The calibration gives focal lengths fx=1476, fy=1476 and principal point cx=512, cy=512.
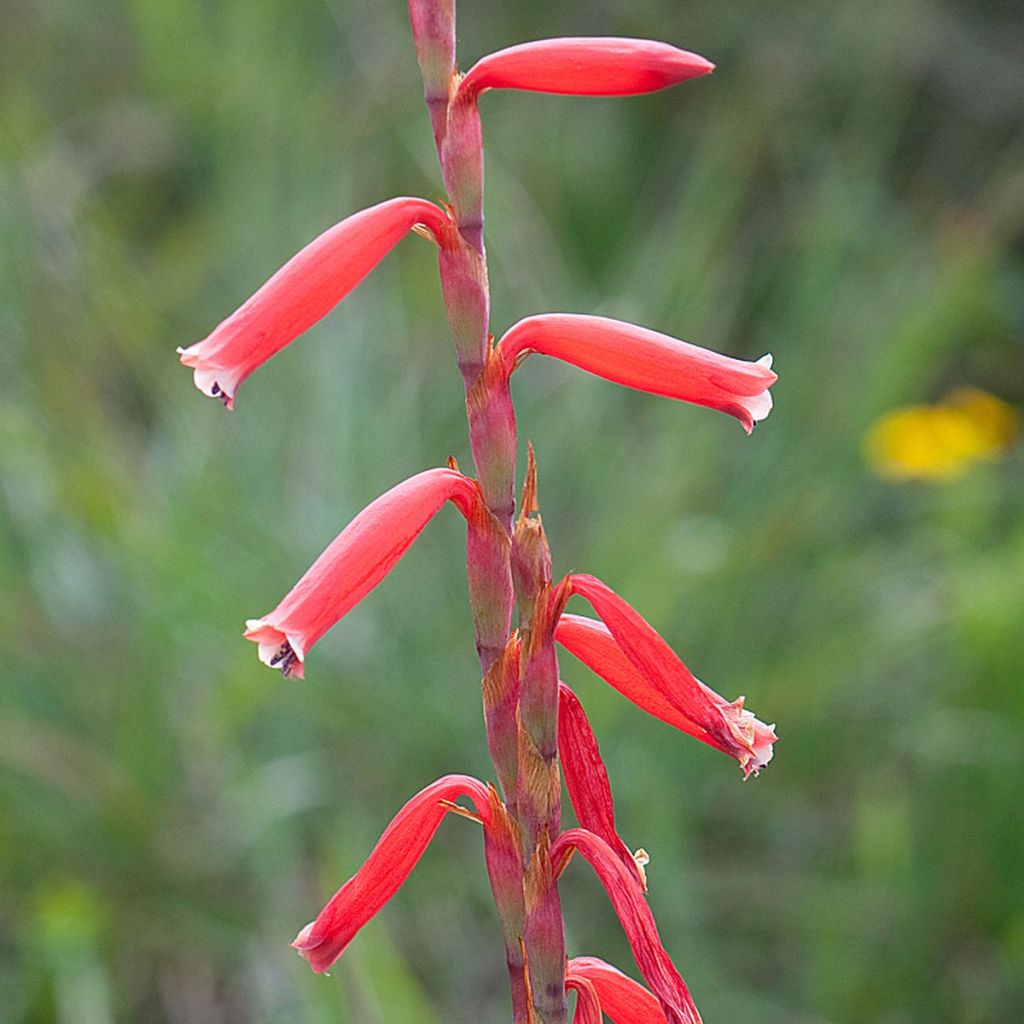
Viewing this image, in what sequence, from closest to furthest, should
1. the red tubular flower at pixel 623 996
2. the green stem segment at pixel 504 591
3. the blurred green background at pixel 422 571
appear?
1. the green stem segment at pixel 504 591
2. the red tubular flower at pixel 623 996
3. the blurred green background at pixel 422 571

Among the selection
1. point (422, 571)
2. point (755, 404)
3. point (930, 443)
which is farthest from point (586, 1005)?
point (930, 443)

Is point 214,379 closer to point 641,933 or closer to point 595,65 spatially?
point 595,65

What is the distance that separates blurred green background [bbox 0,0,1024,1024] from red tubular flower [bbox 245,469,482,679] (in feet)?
3.21

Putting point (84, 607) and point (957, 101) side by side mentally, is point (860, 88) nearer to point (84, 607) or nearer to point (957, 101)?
point (957, 101)

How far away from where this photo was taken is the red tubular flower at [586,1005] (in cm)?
75

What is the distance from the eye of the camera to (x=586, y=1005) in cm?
75

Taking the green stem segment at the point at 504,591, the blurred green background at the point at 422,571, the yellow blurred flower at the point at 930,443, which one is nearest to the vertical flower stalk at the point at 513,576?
the green stem segment at the point at 504,591

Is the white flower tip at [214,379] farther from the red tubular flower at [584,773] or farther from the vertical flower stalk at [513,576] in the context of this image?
the red tubular flower at [584,773]

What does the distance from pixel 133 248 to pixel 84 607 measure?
4.99ft

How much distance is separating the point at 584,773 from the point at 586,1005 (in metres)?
0.12

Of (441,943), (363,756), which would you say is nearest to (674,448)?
(363,756)

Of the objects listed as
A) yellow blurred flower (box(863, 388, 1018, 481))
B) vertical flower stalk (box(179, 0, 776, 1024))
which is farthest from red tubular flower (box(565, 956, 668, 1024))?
yellow blurred flower (box(863, 388, 1018, 481))

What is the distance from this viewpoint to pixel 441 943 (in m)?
2.39

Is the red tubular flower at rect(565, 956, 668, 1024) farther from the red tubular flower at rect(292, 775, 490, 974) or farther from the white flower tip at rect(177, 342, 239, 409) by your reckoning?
the white flower tip at rect(177, 342, 239, 409)
